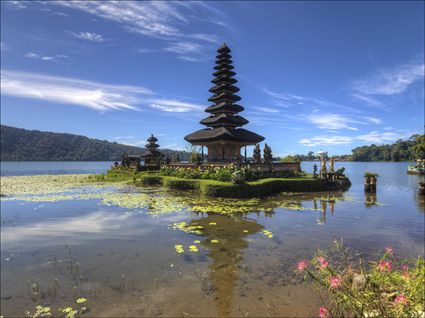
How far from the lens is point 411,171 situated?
60938mm

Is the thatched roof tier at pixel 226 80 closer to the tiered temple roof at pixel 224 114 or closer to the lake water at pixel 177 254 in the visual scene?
the tiered temple roof at pixel 224 114

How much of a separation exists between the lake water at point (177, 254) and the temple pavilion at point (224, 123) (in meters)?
15.0

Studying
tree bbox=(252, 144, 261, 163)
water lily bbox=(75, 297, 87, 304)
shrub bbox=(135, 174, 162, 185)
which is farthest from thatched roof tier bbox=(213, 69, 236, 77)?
water lily bbox=(75, 297, 87, 304)

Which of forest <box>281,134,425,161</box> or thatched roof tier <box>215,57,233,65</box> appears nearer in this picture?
thatched roof tier <box>215,57,233,65</box>

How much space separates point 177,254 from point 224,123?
25.3 metres

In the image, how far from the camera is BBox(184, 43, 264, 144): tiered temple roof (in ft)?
104

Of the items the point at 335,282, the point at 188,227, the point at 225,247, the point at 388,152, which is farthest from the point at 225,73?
the point at 388,152

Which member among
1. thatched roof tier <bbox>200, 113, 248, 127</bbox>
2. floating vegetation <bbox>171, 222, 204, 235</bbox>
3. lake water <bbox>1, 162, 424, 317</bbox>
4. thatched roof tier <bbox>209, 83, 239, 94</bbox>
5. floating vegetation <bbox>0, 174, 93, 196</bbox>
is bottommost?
lake water <bbox>1, 162, 424, 317</bbox>

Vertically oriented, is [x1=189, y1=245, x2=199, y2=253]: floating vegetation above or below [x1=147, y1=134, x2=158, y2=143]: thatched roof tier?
below

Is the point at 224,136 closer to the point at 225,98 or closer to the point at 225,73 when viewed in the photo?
the point at 225,98

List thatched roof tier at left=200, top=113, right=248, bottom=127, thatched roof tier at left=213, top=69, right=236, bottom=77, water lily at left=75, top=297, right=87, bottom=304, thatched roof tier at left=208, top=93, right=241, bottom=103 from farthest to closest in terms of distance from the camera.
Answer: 1. thatched roof tier at left=213, top=69, right=236, bottom=77
2. thatched roof tier at left=208, top=93, right=241, bottom=103
3. thatched roof tier at left=200, top=113, right=248, bottom=127
4. water lily at left=75, top=297, right=87, bottom=304

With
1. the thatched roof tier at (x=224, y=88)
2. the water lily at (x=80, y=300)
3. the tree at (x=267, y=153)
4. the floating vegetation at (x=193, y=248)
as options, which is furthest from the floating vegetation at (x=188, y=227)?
the tree at (x=267, y=153)

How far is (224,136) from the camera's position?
3017cm

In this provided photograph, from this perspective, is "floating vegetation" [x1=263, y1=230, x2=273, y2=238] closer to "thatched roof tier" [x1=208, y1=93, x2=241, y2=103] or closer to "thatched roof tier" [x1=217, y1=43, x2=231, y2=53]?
"thatched roof tier" [x1=208, y1=93, x2=241, y2=103]
